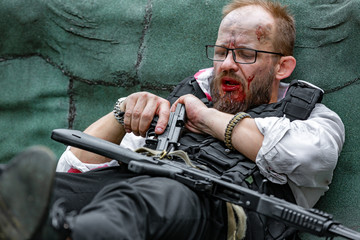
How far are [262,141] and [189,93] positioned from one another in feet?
1.86

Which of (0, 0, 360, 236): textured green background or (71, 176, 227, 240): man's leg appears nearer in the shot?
(71, 176, 227, 240): man's leg

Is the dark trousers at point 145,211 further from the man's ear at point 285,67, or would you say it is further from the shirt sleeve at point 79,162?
the man's ear at point 285,67

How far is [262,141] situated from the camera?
2.00m

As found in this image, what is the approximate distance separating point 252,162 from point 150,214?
2.19 feet

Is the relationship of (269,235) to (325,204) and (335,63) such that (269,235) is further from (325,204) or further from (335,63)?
(335,63)

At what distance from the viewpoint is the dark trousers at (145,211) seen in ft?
4.48

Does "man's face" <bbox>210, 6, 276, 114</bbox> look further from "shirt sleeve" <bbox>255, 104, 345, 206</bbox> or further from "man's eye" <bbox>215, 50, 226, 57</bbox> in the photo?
"shirt sleeve" <bbox>255, 104, 345, 206</bbox>

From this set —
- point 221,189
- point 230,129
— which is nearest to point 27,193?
point 221,189

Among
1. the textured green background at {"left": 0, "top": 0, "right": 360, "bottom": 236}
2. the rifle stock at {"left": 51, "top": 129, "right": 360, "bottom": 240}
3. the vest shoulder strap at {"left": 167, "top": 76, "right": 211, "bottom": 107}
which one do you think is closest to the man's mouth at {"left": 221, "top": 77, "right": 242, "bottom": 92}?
the vest shoulder strap at {"left": 167, "top": 76, "right": 211, "bottom": 107}

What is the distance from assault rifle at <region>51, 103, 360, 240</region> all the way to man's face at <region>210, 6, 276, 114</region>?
420mm

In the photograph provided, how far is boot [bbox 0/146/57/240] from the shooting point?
121 cm

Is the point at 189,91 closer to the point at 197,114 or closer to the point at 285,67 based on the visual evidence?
the point at 197,114

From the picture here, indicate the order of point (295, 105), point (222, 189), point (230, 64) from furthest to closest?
point (230, 64)
point (295, 105)
point (222, 189)

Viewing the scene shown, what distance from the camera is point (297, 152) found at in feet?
6.35
